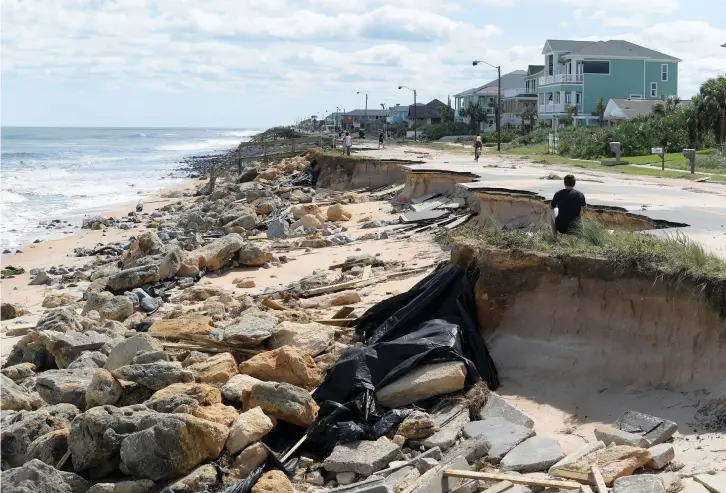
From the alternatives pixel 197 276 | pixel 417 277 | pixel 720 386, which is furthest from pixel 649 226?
pixel 197 276

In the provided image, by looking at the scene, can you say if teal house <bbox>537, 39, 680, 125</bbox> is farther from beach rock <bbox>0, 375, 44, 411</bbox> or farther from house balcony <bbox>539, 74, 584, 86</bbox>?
beach rock <bbox>0, 375, 44, 411</bbox>

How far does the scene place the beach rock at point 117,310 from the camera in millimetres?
14336

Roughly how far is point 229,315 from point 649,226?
23.3ft

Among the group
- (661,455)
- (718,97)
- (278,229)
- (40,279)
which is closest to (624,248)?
(661,455)

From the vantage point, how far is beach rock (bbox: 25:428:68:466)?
8305 mm

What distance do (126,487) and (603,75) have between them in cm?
6407

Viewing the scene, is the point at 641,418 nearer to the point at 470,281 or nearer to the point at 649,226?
the point at 470,281

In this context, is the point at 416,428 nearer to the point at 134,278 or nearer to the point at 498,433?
the point at 498,433

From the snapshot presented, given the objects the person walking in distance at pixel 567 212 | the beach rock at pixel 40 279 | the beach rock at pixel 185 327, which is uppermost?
the person walking in distance at pixel 567 212

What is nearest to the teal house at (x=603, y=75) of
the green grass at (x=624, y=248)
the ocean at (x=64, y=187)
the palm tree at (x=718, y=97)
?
the palm tree at (x=718, y=97)

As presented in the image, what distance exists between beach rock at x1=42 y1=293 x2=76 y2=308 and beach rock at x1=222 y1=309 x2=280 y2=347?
658 cm

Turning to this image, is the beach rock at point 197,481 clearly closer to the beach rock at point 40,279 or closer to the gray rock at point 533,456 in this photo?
the gray rock at point 533,456

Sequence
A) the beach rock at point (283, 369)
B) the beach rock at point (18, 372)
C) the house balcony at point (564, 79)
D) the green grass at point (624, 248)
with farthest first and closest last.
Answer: the house balcony at point (564, 79) < the beach rock at point (18, 372) < the beach rock at point (283, 369) < the green grass at point (624, 248)

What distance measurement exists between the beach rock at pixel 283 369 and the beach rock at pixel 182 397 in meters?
0.61
